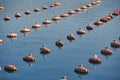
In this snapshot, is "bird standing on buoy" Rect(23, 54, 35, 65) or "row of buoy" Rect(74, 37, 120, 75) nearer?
"row of buoy" Rect(74, 37, 120, 75)

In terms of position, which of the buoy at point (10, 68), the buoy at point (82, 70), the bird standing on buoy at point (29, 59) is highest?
the bird standing on buoy at point (29, 59)

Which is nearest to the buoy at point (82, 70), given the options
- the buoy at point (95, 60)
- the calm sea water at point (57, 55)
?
the calm sea water at point (57, 55)

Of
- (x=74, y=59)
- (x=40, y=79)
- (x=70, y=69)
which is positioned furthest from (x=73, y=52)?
(x=40, y=79)

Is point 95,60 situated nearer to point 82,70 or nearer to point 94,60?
point 94,60

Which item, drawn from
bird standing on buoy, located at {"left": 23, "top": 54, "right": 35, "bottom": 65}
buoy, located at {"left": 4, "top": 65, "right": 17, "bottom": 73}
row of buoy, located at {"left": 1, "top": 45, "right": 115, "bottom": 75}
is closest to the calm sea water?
buoy, located at {"left": 4, "top": 65, "right": 17, "bottom": 73}

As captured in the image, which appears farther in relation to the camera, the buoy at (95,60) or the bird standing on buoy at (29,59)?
the bird standing on buoy at (29,59)

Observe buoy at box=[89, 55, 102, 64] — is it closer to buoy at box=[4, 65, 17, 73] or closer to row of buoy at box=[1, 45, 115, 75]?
row of buoy at box=[1, 45, 115, 75]

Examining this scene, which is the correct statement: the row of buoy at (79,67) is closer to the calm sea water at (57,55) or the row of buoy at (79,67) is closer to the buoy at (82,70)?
the buoy at (82,70)

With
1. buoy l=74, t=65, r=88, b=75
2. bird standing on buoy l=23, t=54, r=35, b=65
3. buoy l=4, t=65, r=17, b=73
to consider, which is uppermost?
bird standing on buoy l=23, t=54, r=35, b=65

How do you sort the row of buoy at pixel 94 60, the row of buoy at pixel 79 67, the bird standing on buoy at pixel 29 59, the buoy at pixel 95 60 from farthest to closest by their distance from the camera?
the bird standing on buoy at pixel 29 59 → the buoy at pixel 95 60 → the row of buoy at pixel 94 60 → the row of buoy at pixel 79 67

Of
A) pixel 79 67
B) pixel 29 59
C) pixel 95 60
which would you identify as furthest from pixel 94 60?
pixel 29 59

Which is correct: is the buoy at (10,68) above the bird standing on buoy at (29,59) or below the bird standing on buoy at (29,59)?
below

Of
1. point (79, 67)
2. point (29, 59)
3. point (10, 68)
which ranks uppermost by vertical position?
point (29, 59)
